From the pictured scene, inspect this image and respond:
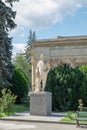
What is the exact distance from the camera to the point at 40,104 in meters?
19.9

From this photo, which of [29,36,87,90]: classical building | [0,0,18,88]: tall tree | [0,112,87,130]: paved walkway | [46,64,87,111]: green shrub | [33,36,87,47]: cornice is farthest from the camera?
[29,36,87,90]: classical building

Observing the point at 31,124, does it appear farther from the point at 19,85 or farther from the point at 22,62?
the point at 22,62

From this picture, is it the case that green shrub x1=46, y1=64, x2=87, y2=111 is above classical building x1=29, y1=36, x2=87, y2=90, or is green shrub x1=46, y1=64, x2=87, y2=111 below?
below

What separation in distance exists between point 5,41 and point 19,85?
396 centimetres

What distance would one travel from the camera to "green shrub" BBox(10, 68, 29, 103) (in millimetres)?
28844

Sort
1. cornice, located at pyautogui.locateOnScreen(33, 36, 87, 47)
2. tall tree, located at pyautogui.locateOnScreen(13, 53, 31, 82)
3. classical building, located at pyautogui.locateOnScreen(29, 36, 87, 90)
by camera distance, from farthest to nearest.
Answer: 1. tall tree, located at pyautogui.locateOnScreen(13, 53, 31, 82)
2. classical building, located at pyautogui.locateOnScreen(29, 36, 87, 90)
3. cornice, located at pyautogui.locateOnScreen(33, 36, 87, 47)

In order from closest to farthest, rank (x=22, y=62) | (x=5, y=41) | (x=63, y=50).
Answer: (x=5, y=41), (x=63, y=50), (x=22, y=62)

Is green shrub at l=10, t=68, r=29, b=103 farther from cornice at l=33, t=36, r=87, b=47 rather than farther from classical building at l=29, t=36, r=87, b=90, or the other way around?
cornice at l=33, t=36, r=87, b=47

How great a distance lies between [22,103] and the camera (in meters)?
29.0

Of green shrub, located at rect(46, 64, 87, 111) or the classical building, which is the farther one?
the classical building

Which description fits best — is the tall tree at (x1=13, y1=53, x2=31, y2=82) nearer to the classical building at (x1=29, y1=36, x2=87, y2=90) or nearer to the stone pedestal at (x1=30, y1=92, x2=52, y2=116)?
the classical building at (x1=29, y1=36, x2=87, y2=90)

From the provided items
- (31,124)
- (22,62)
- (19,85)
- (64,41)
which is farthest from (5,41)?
(22,62)

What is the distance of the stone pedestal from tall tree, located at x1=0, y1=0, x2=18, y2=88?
22.7 feet

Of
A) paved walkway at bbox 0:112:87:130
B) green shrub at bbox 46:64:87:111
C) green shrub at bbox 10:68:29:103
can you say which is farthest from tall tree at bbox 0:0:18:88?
paved walkway at bbox 0:112:87:130
